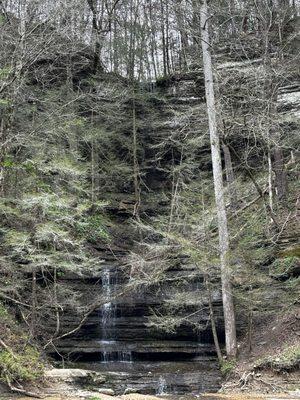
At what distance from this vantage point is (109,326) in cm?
1506

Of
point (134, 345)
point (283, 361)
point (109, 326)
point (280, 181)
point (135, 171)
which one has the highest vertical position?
point (135, 171)

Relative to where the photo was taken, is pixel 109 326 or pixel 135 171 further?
pixel 135 171

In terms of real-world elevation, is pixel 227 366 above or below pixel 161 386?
above

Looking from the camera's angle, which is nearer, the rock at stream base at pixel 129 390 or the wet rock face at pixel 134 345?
the rock at stream base at pixel 129 390

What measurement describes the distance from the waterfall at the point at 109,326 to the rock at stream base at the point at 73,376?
248cm

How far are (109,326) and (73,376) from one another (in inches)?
186

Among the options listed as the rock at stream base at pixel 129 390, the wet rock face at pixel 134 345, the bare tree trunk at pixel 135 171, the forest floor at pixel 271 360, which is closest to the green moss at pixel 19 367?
the rock at stream base at pixel 129 390

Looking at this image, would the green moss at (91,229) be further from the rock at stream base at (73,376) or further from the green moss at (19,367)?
the green moss at (19,367)

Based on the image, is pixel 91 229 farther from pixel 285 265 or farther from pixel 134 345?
pixel 285 265

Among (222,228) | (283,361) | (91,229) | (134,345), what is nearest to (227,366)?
(283,361)

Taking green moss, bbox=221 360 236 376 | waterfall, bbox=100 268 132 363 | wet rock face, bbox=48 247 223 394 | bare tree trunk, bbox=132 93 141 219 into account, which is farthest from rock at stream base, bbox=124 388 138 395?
bare tree trunk, bbox=132 93 141 219

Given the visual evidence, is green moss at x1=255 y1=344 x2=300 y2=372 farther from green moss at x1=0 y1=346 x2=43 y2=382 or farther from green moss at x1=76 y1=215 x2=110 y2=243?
green moss at x1=76 y1=215 x2=110 y2=243

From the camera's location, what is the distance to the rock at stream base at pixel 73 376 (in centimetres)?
1011

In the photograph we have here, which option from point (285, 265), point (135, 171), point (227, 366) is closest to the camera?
point (227, 366)
